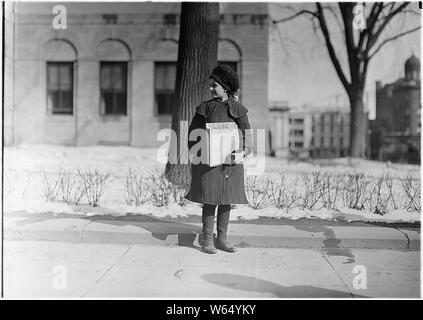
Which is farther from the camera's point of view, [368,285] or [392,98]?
[392,98]

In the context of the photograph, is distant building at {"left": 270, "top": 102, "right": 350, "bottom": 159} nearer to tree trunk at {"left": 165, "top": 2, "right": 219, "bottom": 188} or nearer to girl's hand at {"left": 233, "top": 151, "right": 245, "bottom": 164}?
tree trunk at {"left": 165, "top": 2, "right": 219, "bottom": 188}

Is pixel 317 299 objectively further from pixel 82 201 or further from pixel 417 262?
pixel 82 201

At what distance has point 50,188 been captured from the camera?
25.4 ft

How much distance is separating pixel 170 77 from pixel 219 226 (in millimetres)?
11920

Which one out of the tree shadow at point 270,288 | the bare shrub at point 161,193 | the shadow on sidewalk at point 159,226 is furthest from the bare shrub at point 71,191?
the tree shadow at point 270,288

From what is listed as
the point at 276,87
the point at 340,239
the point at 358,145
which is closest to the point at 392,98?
the point at 358,145

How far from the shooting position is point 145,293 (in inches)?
→ 177

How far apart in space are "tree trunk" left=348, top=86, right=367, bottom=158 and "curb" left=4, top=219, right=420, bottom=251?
786cm

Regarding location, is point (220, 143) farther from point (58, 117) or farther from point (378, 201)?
point (58, 117)

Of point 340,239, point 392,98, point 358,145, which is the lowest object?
point 340,239

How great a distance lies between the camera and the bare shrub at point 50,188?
7.45 meters

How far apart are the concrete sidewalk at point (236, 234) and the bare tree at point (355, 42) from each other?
7736 mm

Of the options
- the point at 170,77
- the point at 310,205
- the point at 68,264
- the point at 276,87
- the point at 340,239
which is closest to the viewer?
the point at 68,264

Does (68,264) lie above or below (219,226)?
below
